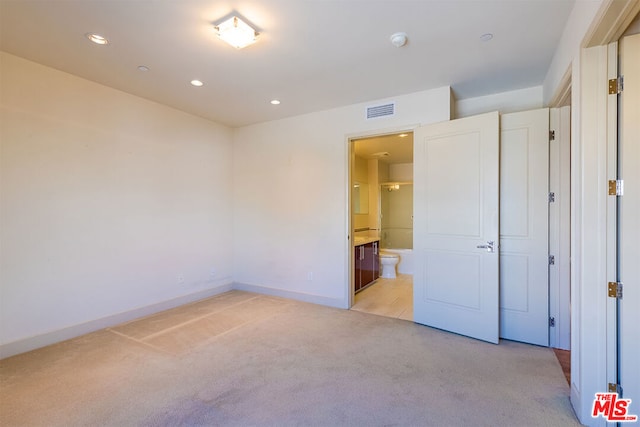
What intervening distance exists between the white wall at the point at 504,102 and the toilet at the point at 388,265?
3.02 meters

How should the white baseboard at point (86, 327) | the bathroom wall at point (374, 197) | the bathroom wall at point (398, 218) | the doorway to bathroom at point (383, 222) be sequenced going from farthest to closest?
the bathroom wall at point (398, 218) < the bathroom wall at point (374, 197) < the doorway to bathroom at point (383, 222) < the white baseboard at point (86, 327)

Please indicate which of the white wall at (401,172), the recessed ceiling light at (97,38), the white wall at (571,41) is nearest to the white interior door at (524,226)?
the white wall at (571,41)

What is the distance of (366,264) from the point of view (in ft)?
16.4

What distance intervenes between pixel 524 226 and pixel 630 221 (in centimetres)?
131

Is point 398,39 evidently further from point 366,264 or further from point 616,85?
point 366,264

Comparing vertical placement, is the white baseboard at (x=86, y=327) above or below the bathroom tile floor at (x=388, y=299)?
above

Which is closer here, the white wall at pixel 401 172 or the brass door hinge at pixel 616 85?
the brass door hinge at pixel 616 85

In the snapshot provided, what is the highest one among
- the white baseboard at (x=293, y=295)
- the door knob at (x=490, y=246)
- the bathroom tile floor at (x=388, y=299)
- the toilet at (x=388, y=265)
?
the door knob at (x=490, y=246)

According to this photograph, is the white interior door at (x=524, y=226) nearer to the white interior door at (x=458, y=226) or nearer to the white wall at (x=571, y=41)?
the white interior door at (x=458, y=226)

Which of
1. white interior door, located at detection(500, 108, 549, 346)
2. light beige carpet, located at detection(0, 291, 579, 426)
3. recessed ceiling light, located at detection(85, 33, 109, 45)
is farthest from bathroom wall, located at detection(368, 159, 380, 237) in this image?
recessed ceiling light, located at detection(85, 33, 109, 45)

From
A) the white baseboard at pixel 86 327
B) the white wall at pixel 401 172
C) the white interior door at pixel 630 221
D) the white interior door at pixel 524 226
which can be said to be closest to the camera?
the white interior door at pixel 630 221

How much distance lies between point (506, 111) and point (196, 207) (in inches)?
171

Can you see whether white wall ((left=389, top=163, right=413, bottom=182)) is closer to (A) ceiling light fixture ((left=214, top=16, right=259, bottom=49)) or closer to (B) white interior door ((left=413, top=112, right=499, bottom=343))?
(B) white interior door ((left=413, top=112, right=499, bottom=343))

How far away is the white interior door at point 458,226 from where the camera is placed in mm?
2910
